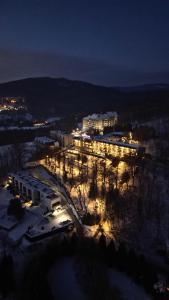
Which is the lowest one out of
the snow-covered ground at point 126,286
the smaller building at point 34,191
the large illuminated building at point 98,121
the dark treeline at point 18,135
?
the snow-covered ground at point 126,286

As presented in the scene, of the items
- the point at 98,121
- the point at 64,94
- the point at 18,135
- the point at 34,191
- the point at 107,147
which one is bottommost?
the point at 34,191

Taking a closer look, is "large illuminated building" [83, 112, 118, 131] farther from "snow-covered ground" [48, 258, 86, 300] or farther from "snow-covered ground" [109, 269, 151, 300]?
"snow-covered ground" [109, 269, 151, 300]

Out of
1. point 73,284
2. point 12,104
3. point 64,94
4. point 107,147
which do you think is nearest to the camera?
point 73,284

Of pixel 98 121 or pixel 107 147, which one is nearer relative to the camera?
pixel 107 147

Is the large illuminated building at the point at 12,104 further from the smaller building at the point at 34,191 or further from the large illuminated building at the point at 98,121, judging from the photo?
the smaller building at the point at 34,191

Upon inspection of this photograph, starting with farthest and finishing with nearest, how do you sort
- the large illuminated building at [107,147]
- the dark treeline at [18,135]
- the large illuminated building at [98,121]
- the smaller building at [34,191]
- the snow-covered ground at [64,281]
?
the large illuminated building at [98,121]
the dark treeline at [18,135]
the large illuminated building at [107,147]
the smaller building at [34,191]
the snow-covered ground at [64,281]

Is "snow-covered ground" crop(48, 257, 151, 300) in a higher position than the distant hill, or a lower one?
lower

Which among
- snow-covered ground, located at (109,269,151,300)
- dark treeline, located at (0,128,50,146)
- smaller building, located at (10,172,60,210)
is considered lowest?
snow-covered ground, located at (109,269,151,300)

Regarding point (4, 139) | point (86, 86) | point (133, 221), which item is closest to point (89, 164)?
point (133, 221)

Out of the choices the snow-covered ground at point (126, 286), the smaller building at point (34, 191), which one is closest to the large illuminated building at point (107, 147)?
the smaller building at point (34, 191)

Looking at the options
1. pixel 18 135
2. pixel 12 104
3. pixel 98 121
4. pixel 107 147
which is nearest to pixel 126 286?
pixel 107 147

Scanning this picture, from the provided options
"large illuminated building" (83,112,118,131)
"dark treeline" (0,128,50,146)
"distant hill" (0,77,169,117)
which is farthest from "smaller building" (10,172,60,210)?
"distant hill" (0,77,169,117)

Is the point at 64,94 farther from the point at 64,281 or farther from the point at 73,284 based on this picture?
the point at 73,284
